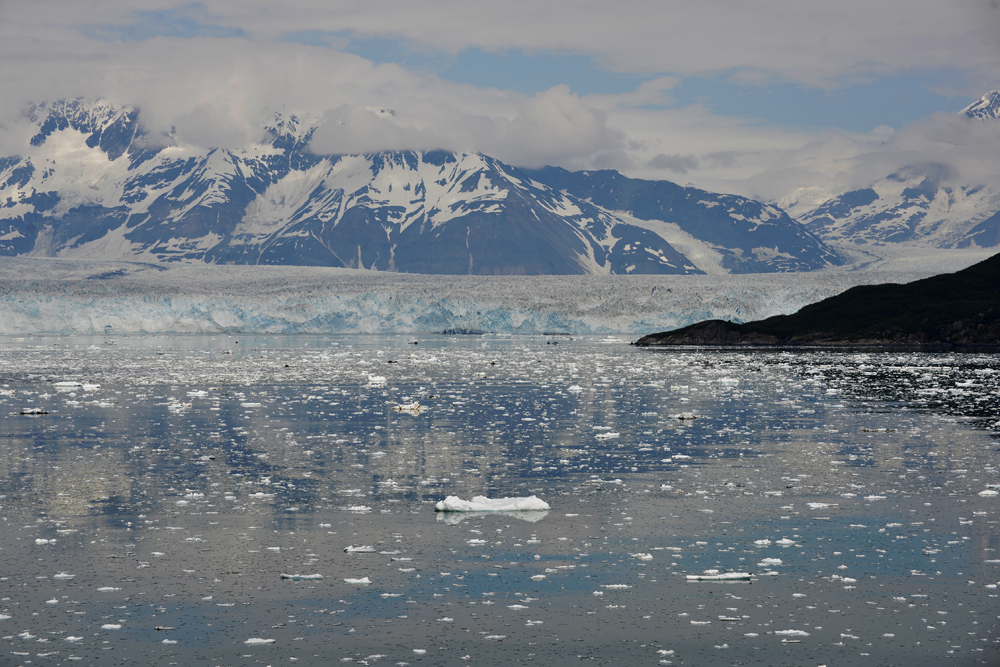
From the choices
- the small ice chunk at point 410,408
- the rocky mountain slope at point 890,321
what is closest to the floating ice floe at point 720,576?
the small ice chunk at point 410,408

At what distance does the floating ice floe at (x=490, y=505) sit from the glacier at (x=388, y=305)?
271 feet

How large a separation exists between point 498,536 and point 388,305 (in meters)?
85.9

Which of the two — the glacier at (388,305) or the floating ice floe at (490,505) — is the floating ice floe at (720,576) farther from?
the glacier at (388,305)

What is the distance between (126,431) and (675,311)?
78.0 m

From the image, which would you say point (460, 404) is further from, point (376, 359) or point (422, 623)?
point (376, 359)

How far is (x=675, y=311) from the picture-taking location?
9600 cm

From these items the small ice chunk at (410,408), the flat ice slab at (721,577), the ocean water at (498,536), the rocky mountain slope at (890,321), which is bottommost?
the small ice chunk at (410,408)

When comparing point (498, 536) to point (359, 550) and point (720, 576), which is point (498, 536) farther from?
point (720, 576)

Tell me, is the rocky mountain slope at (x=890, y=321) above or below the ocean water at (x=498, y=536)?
above

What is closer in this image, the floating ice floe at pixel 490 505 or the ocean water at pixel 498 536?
the ocean water at pixel 498 536

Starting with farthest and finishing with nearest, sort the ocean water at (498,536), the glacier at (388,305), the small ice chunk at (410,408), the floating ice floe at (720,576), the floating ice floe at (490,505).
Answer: the glacier at (388,305) → the small ice chunk at (410,408) → the floating ice floe at (490,505) → the floating ice floe at (720,576) → the ocean water at (498,536)

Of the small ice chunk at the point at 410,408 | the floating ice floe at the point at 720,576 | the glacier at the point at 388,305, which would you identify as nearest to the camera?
the floating ice floe at the point at 720,576

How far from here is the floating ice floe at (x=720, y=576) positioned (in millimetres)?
10688

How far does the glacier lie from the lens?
305ft
